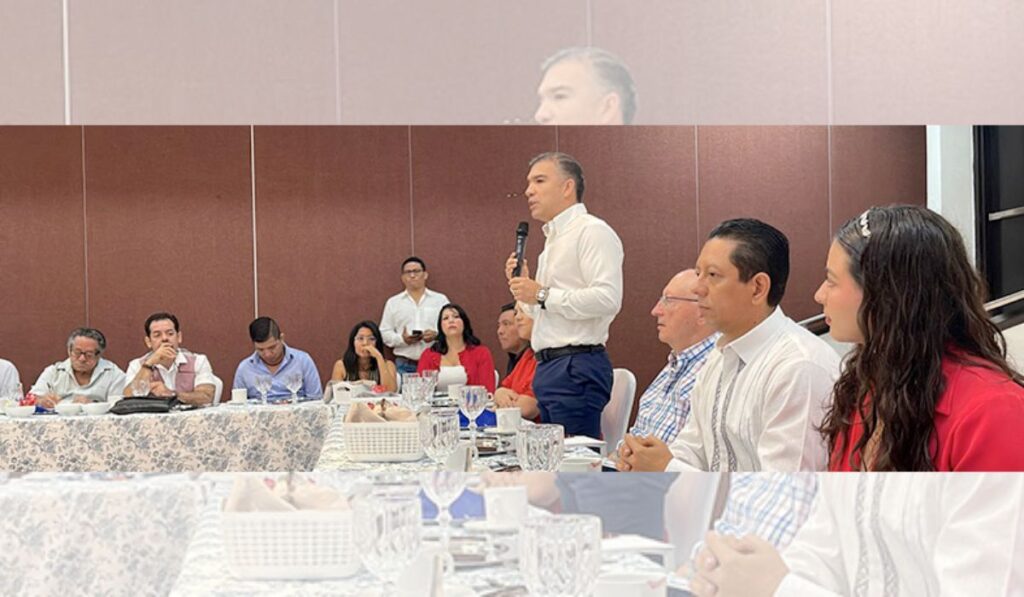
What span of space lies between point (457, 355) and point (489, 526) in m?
3.91

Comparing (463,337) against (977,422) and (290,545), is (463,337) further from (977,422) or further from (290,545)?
(290,545)

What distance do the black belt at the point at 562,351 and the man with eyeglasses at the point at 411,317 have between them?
125 centimetres

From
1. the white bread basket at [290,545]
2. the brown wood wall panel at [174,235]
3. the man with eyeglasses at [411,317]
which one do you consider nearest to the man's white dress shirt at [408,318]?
the man with eyeglasses at [411,317]

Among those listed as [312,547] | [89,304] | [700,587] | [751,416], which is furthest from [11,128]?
[700,587]

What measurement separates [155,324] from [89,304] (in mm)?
414

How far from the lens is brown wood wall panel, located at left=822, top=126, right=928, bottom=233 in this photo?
5.75m

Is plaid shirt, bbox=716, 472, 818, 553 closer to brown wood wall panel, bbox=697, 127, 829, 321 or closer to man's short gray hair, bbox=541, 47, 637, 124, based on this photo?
man's short gray hair, bbox=541, 47, 637, 124

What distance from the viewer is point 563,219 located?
12.7 feet

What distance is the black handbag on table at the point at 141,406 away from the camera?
3459mm

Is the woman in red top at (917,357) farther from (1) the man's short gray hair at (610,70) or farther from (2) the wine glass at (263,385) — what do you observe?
(2) the wine glass at (263,385)

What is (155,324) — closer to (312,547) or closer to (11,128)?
(11,128)

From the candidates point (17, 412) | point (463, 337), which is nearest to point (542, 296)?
point (463, 337)

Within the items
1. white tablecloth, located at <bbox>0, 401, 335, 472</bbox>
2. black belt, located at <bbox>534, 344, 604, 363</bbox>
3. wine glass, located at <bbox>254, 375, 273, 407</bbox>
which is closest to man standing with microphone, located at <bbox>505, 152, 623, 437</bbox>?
black belt, located at <bbox>534, 344, 604, 363</bbox>

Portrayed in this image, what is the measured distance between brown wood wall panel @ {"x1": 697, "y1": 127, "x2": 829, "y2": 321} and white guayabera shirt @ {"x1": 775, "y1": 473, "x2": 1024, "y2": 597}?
5.25m
